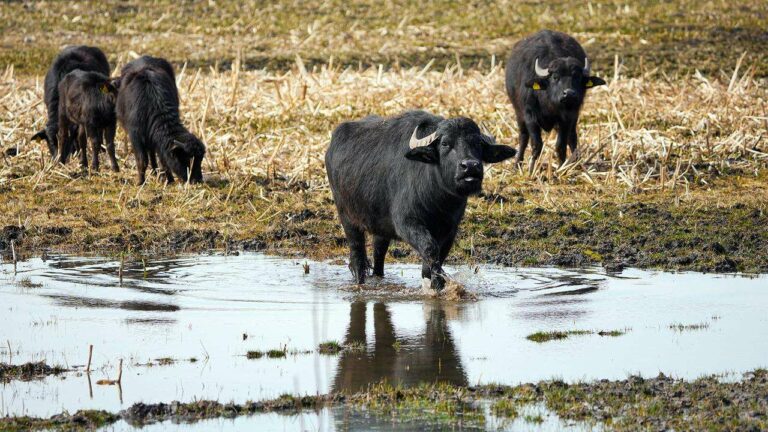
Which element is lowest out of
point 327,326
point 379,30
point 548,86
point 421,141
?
point 327,326

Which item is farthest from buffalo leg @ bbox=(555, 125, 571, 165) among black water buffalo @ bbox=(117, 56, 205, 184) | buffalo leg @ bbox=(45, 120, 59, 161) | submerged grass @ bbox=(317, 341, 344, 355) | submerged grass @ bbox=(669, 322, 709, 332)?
submerged grass @ bbox=(317, 341, 344, 355)

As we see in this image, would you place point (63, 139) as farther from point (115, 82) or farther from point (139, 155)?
point (139, 155)

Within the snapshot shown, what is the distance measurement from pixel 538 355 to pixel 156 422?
2.62 meters

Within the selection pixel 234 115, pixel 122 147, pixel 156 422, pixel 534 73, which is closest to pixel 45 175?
pixel 122 147

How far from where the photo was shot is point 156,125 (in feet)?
50.9

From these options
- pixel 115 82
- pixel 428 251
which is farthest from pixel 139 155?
pixel 428 251

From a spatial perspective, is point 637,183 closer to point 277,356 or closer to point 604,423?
point 277,356

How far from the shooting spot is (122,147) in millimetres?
17766

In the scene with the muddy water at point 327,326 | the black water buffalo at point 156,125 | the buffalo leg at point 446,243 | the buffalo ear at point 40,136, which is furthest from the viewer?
the buffalo ear at point 40,136

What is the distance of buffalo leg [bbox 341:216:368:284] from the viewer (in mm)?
10898

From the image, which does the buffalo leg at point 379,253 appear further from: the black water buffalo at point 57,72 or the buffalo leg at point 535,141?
the black water buffalo at point 57,72

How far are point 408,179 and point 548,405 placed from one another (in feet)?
12.3

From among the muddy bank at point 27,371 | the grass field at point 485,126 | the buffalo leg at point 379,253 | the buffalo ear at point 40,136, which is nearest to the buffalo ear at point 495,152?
the buffalo leg at point 379,253

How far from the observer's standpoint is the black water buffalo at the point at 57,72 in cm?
1744
